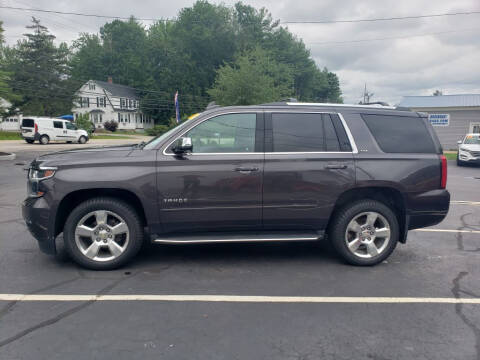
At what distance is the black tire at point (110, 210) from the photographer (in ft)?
14.9

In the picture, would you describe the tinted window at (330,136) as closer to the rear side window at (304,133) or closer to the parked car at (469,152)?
the rear side window at (304,133)

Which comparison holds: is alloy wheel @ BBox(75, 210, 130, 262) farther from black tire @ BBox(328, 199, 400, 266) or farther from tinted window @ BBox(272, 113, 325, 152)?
black tire @ BBox(328, 199, 400, 266)

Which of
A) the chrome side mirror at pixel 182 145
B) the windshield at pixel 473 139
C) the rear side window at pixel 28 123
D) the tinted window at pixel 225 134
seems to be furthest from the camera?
the rear side window at pixel 28 123

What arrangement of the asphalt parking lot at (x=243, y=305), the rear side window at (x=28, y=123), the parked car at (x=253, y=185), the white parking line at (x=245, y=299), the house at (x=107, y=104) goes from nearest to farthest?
the asphalt parking lot at (x=243, y=305)
the white parking line at (x=245, y=299)
the parked car at (x=253, y=185)
the rear side window at (x=28, y=123)
the house at (x=107, y=104)

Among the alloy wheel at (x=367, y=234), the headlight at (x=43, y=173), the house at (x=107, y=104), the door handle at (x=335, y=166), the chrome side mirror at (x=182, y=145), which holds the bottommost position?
the alloy wheel at (x=367, y=234)

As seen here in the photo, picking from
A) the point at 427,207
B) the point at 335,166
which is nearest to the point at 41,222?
the point at 335,166

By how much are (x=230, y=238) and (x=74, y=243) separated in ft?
5.71

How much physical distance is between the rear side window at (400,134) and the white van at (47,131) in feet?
100

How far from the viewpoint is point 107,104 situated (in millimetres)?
68375

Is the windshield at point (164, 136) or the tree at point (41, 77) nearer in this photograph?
the windshield at point (164, 136)

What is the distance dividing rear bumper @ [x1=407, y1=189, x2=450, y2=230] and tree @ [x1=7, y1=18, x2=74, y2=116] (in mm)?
56784

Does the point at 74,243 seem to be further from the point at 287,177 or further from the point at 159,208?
the point at 287,177

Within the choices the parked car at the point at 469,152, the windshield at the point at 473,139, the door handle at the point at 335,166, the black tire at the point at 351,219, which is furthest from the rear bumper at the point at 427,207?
the windshield at the point at 473,139

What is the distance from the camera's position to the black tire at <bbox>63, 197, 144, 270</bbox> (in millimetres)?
4539
